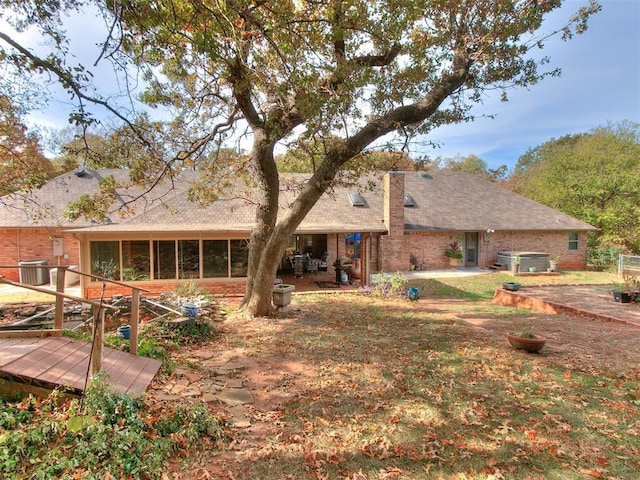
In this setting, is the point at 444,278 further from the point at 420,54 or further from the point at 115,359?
the point at 115,359

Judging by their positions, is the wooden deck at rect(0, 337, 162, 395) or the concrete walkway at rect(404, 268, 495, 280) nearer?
the wooden deck at rect(0, 337, 162, 395)

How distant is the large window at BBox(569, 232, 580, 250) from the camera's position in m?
21.5

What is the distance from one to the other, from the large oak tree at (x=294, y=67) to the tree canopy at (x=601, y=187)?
19.7 meters

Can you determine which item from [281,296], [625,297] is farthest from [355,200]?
[625,297]

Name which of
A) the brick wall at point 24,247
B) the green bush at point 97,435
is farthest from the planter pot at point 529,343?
the brick wall at point 24,247

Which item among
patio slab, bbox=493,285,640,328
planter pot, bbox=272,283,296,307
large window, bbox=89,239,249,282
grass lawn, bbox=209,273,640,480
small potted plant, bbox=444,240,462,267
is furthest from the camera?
small potted plant, bbox=444,240,462,267

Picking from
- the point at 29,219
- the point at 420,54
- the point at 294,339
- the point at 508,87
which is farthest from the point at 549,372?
the point at 29,219

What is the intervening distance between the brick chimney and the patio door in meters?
5.52

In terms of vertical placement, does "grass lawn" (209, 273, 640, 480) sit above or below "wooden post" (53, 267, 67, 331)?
below

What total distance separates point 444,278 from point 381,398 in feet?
44.7

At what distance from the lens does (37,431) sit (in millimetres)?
3111

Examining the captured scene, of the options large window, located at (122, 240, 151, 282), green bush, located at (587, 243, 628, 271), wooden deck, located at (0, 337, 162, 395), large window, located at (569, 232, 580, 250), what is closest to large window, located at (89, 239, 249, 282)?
large window, located at (122, 240, 151, 282)

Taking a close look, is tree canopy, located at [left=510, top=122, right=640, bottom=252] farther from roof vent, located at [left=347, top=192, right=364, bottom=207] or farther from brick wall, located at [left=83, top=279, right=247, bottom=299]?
brick wall, located at [left=83, top=279, right=247, bottom=299]

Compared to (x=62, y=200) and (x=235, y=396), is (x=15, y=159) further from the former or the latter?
(x=62, y=200)
